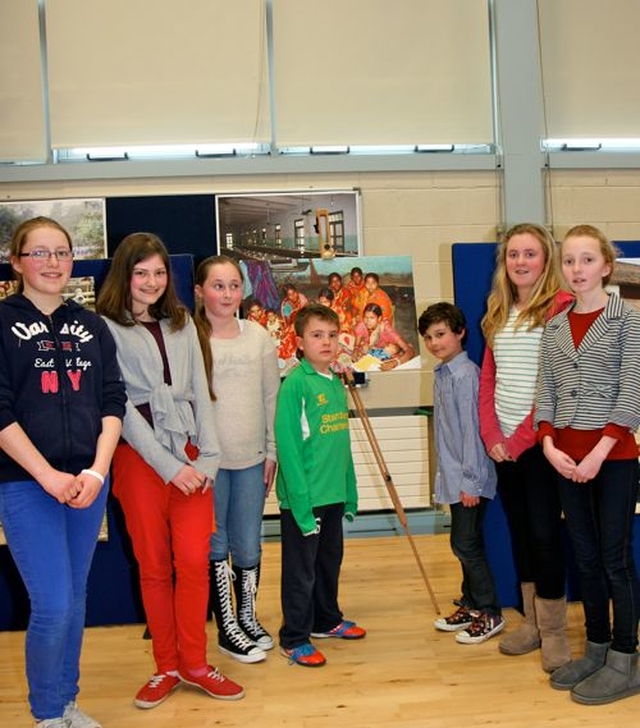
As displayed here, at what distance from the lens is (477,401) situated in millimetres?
3041

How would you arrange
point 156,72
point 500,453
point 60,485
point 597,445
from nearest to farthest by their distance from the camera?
point 60,485 < point 597,445 < point 500,453 < point 156,72

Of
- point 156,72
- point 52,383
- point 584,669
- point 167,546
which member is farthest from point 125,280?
point 156,72

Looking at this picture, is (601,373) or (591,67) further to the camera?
(591,67)

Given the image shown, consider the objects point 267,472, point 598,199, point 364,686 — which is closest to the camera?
point 364,686

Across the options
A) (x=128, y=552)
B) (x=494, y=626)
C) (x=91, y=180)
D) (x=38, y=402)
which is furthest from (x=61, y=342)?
(x=91, y=180)

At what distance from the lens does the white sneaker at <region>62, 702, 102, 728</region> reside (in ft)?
7.90

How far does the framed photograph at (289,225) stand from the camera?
5051 mm

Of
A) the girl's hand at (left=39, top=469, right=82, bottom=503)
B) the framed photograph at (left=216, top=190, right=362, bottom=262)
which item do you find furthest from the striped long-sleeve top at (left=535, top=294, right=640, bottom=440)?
the framed photograph at (left=216, top=190, right=362, bottom=262)

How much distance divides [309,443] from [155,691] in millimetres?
964

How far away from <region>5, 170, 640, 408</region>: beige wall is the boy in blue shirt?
2.03m

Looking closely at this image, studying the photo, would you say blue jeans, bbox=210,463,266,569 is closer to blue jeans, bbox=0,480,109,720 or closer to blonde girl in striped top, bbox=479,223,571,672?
blue jeans, bbox=0,480,109,720

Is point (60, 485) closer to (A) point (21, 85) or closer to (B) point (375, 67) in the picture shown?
(A) point (21, 85)

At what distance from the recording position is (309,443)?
9.66 ft

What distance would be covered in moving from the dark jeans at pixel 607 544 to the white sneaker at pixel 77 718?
1.57 meters
